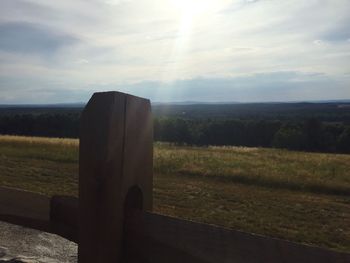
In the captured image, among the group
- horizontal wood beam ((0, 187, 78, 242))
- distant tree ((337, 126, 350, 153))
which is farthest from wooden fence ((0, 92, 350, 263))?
distant tree ((337, 126, 350, 153))

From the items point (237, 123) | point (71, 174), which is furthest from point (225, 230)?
point (237, 123)

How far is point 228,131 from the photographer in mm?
85750

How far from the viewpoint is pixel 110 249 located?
1524mm

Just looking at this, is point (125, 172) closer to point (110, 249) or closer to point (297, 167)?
point (110, 249)

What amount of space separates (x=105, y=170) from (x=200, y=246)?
384 mm

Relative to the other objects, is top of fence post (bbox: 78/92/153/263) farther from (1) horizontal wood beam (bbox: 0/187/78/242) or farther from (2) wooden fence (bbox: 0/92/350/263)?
(1) horizontal wood beam (bbox: 0/187/78/242)

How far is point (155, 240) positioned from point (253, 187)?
57.1 feet

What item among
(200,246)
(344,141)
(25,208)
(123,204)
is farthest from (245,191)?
(344,141)

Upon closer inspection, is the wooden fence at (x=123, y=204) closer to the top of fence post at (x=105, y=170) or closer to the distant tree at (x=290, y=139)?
the top of fence post at (x=105, y=170)

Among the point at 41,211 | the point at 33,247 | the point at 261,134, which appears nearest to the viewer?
the point at 41,211

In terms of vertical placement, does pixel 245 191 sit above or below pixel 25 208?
below

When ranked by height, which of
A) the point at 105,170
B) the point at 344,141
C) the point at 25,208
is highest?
the point at 105,170

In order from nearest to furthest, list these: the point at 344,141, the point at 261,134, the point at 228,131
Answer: the point at 344,141
the point at 261,134
the point at 228,131

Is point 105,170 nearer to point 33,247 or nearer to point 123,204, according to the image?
point 123,204
